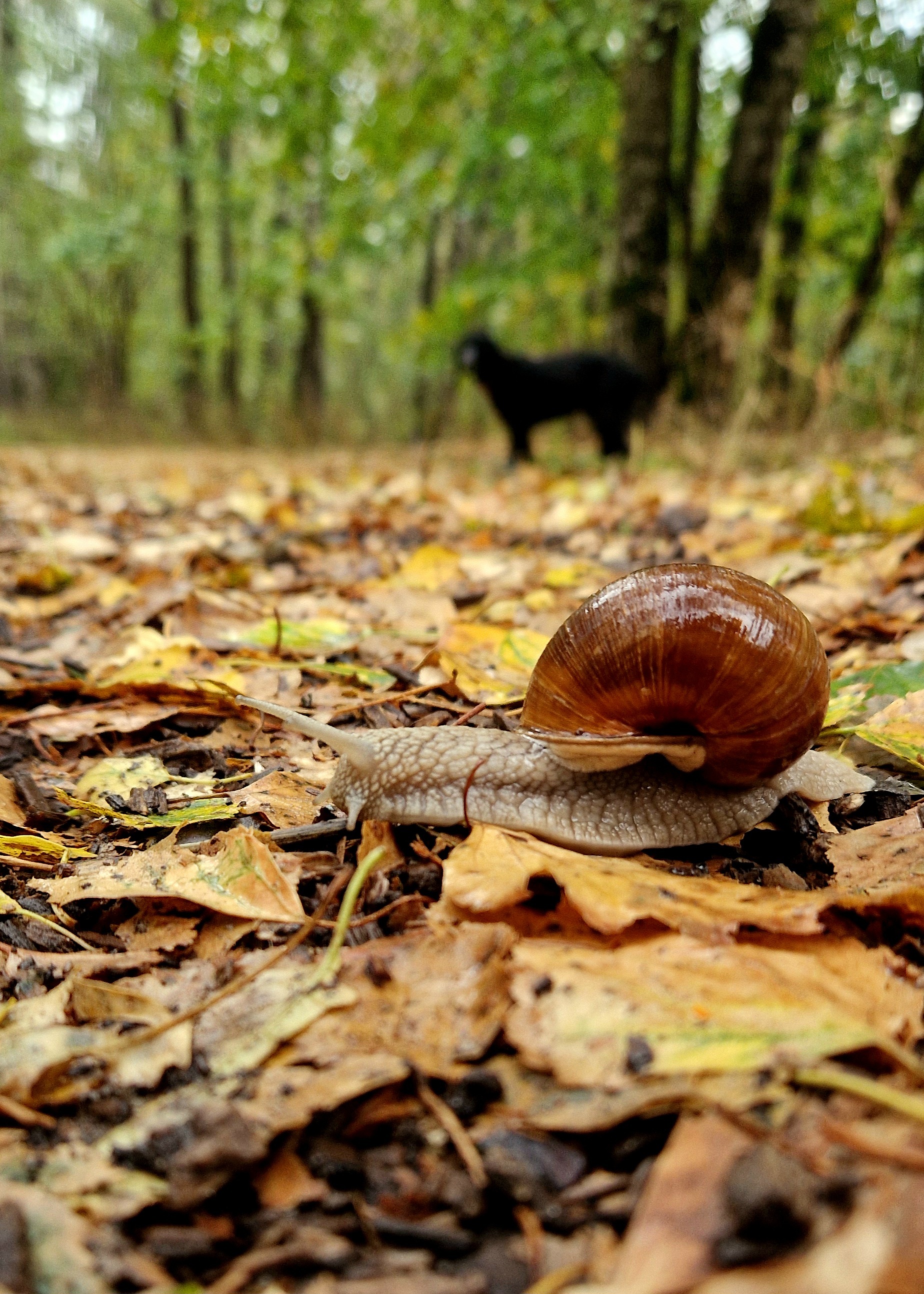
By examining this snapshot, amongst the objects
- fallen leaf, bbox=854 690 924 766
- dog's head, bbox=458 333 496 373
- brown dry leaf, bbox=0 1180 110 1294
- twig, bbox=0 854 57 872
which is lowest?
brown dry leaf, bbox=0 1180 110 1294

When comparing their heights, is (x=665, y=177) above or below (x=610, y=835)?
above

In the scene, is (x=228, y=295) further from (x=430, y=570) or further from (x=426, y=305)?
(x=430, y=570)

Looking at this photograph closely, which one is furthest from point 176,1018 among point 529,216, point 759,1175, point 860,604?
point 529,216

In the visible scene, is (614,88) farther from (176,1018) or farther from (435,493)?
(176,1018)

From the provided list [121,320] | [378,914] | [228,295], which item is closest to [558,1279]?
[378,914]

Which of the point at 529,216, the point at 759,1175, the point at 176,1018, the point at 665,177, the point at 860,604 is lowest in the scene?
the point at 176,1018

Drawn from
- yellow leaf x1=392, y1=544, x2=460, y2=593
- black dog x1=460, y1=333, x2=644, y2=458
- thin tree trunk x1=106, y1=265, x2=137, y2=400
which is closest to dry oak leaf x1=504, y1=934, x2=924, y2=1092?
yellow leaf x1=392, y1=544, x2=460, y2=593

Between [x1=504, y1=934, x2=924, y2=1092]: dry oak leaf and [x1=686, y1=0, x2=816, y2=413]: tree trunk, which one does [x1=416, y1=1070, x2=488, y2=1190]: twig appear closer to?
[x1=504, y1=934, x2=924, y2=1092]: dry oak leaf
